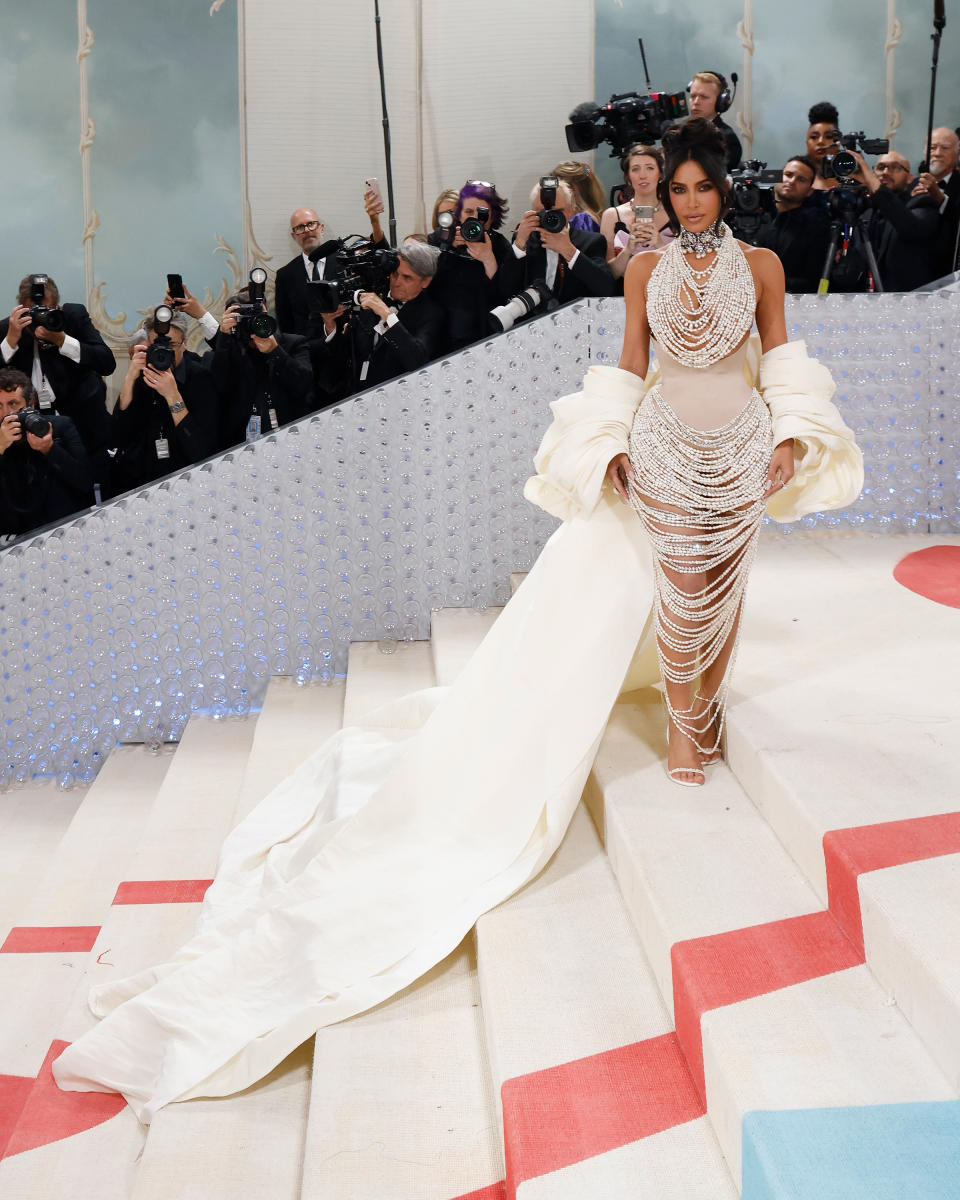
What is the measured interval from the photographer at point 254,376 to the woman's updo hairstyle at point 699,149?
2463mm

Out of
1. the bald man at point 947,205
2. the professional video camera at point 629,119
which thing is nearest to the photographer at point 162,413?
the professional video camera at point 629,119

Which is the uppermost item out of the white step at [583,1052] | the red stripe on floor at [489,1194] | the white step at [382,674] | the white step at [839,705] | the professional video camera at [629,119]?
the professional video camera at [629,119]

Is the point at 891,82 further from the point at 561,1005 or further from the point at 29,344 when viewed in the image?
the point at 561,1005

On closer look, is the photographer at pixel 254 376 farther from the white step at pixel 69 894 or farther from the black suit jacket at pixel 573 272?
the white step at pixel 69 894

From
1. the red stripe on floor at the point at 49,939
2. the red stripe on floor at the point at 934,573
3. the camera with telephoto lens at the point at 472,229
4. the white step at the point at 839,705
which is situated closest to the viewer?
the white step at the point at 839,705

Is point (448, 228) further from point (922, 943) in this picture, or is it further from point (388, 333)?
point (922, 943)

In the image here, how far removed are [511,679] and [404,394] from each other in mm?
2049

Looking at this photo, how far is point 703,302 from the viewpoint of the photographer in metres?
2.59

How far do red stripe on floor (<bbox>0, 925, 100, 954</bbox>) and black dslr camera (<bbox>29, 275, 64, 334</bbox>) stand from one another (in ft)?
7.95

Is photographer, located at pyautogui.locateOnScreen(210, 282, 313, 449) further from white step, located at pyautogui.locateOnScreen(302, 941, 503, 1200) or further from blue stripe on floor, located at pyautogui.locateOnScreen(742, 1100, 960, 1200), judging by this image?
blue stripe on floor, located at pyautogui.locateOnScreen(742, 1100, 960, 1200)

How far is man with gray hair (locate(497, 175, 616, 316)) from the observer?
15.0 feet

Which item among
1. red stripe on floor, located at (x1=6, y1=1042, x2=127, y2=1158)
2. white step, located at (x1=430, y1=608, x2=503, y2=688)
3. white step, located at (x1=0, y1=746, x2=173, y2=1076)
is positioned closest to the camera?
red stripe on floor, located at (x1=6, y1=1042, x2=127, y2=1158)

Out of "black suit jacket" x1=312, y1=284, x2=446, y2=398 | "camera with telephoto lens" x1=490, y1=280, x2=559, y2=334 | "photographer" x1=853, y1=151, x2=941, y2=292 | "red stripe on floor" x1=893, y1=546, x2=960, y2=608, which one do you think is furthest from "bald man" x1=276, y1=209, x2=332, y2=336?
"red stripe on floor" x1=893, y1=546, x2=960, y2=608

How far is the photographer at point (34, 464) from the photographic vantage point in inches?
178
